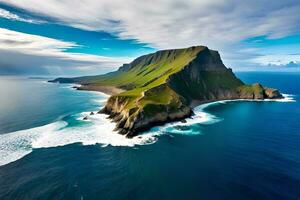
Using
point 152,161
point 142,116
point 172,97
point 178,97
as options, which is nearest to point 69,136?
point 142,116

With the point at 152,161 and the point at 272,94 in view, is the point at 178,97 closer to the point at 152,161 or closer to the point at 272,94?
the point at 152,161

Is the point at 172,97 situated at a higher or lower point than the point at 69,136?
higher

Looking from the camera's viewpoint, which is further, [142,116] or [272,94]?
Answer: [272,94]

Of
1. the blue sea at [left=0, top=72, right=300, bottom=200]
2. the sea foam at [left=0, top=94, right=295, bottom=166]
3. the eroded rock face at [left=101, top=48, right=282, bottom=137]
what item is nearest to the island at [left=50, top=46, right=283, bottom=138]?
the eroded rock face at [left=101, top=48, right=282, bottom=137]

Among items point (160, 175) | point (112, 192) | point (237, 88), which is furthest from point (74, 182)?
point (237, 88)

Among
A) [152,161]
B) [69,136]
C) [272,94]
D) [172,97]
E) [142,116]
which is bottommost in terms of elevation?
[152,161]

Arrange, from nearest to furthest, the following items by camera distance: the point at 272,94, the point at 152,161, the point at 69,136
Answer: the point at 152,161 → the point at 69,136 → the point at 272,94

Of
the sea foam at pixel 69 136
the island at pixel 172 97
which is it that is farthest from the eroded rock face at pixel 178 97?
the sea foam at pixel 69 136

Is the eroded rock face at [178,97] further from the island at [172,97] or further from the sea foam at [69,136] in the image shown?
the sea foam at [69,136]
